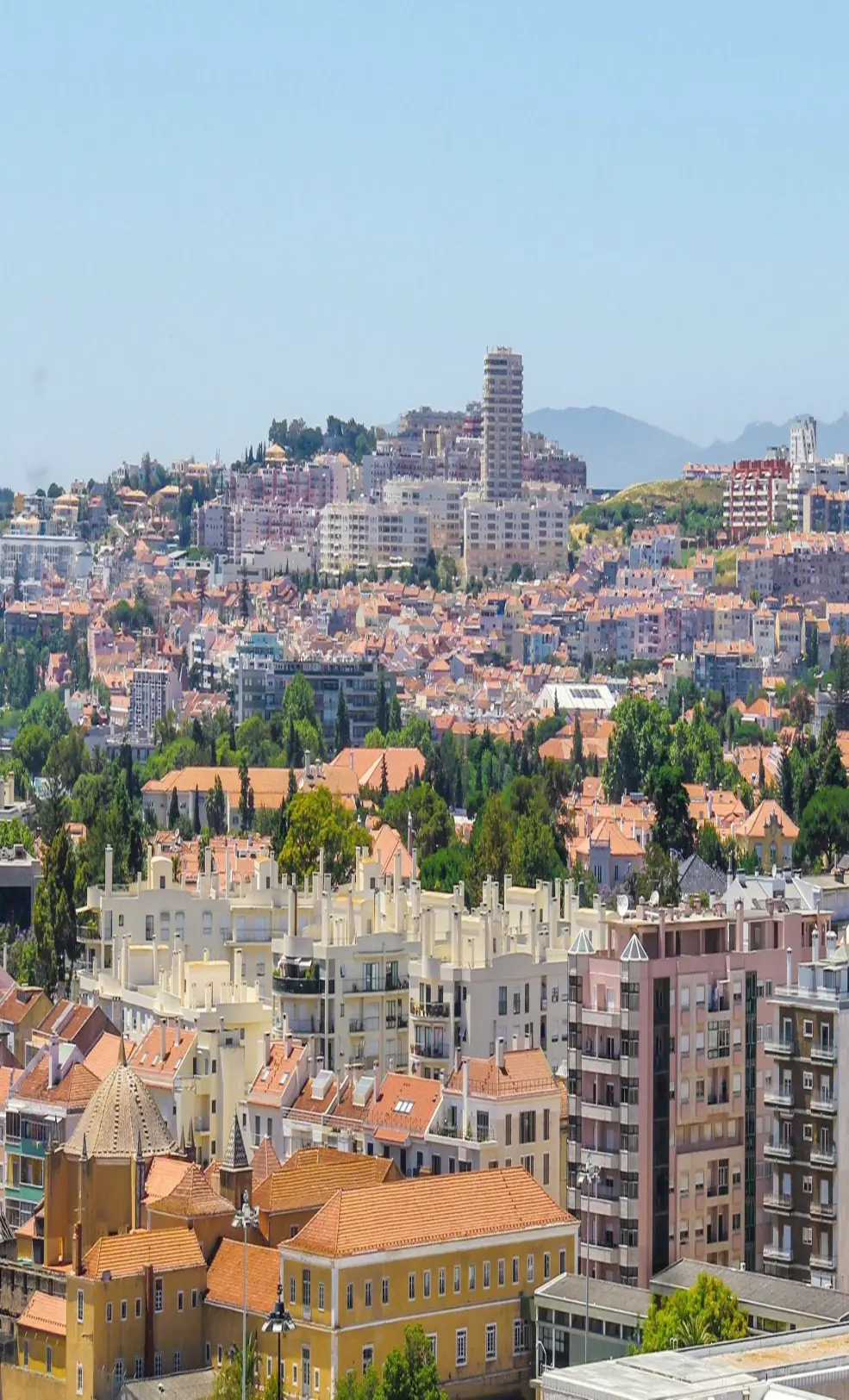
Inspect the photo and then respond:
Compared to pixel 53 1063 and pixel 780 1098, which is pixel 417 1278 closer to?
pixel 780 1098

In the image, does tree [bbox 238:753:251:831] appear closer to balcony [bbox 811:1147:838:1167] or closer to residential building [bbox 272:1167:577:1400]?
residential building [bbox 272:1167:577:1400]

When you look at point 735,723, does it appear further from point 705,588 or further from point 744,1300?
point 744,1300

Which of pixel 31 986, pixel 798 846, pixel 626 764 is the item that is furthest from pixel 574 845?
pixel 31 986

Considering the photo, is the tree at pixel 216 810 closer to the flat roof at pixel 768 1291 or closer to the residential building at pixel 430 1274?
the residential building at pixel 430 1274

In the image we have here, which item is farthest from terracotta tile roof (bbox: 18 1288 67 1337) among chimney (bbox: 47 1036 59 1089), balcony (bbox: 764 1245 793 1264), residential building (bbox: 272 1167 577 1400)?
balcony (bbox: 764 1245 793 1264)

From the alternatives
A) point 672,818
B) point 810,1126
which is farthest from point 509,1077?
point 672,818
